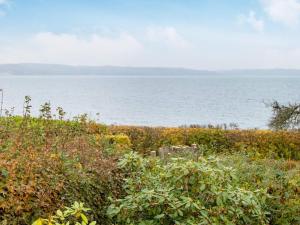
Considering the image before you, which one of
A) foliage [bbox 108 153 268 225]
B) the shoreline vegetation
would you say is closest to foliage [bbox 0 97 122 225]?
the shoreline vegetation

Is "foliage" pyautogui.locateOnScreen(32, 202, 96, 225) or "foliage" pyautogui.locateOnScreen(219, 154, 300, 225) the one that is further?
"foliage" pyautogui.locateOnScreen(219, 154, 300, 225)

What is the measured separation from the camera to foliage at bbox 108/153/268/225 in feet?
17.8

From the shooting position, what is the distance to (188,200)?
5.26 m

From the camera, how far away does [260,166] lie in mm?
8578

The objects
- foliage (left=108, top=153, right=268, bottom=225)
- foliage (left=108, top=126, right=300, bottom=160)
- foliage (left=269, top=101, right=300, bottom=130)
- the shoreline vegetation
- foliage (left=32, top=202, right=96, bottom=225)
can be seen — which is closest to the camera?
foliage (left=32, top=202, right=96, bottom=225)

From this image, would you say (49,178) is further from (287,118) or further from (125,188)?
(287,118)

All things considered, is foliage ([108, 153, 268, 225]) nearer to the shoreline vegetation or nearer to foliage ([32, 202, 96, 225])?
the shoreline vegetation

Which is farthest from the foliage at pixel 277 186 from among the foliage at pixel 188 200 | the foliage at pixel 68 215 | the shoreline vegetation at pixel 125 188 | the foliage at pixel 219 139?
the foliage at pixel 219 139

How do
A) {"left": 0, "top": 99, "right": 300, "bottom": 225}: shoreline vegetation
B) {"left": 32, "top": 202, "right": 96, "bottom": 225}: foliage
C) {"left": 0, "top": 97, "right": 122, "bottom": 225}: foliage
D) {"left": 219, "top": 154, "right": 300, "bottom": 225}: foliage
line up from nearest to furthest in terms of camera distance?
{"left": 32, "top": 202, "right": 96, "bottom": 225}: foliage, {"left": 0, "top": 97, "right": 122, "bottom": 225}: foliage, {"left": 0, "top": 99, "right": 300, "bottom": 225}: shoreline vegetation, {"left": 219, "top": 154, "right": 300, "bottom": 225}: foliage

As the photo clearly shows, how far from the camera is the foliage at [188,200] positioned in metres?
5.44

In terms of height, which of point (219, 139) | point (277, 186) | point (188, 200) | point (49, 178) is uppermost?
point (49, 178)

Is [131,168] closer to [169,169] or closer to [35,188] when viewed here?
[169,169]

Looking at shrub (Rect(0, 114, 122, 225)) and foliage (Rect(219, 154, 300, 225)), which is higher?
shrub (Rect(0, 114, 122, 225))

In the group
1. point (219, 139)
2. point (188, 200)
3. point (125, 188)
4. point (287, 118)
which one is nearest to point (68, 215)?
point (188, 200)
